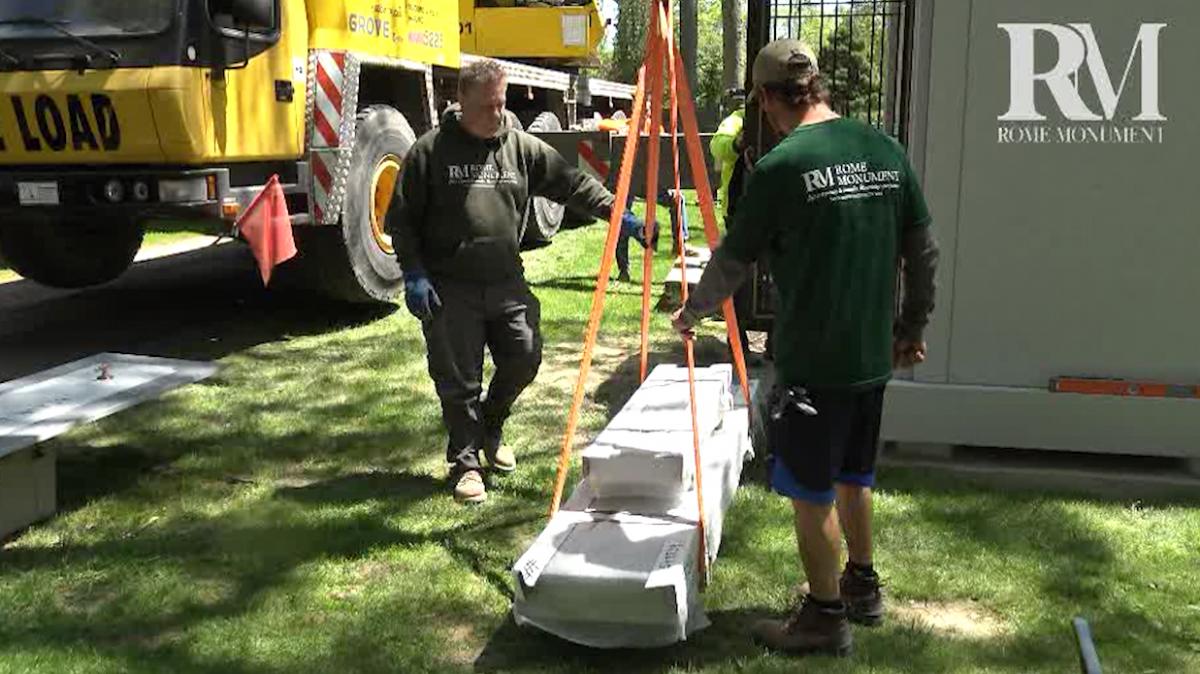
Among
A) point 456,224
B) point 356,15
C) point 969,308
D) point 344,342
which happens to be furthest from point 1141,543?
point 356,15

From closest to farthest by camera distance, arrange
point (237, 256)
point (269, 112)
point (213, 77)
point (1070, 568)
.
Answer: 1. point (1070, 568)
2. point (213, 77)
3. point (269, 112)
4. point (237, 256)

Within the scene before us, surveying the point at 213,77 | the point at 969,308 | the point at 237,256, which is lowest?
the point at 237,256

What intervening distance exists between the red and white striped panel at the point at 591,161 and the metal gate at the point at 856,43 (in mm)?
2973

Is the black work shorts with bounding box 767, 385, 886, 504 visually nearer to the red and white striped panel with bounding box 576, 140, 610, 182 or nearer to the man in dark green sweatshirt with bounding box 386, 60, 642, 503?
the man in dark green sweatshirt with bounding box 386, 60, 642, 503

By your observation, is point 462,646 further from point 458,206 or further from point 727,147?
point 727,147

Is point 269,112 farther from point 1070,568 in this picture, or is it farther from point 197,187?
point 1070,568

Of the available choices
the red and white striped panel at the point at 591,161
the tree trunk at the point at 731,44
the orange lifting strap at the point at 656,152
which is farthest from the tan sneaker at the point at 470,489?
the tree trunk at the point at 731,44

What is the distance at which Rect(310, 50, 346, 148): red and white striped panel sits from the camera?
289 inches

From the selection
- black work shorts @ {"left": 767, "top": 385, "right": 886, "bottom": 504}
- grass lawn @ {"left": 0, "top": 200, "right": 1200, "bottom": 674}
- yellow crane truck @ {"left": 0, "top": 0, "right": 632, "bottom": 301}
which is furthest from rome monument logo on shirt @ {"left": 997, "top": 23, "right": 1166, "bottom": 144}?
yellow crane truck @ {"left": 0, "top": 0, "right": 632, "bottom": 301}

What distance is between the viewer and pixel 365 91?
862cm

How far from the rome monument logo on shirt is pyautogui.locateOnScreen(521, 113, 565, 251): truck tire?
7.04 metres

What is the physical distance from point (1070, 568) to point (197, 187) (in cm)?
486

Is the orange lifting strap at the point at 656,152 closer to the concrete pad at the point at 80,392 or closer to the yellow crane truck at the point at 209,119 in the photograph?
the concrete pad at the point at 80,392

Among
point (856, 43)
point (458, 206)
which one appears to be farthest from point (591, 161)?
point (458, 206)
